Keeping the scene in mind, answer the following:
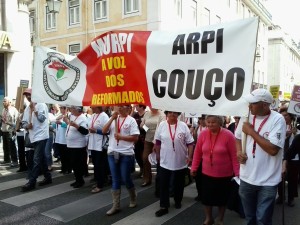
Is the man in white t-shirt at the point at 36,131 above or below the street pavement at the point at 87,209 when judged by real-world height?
above

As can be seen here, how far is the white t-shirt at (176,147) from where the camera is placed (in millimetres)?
5242

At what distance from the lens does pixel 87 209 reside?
18.3 feet

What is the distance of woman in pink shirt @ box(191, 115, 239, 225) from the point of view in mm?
4383

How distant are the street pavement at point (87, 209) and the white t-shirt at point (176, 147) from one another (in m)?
0.79

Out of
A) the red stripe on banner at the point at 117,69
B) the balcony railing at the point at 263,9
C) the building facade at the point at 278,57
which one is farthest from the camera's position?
the building facade at the point at 278,57

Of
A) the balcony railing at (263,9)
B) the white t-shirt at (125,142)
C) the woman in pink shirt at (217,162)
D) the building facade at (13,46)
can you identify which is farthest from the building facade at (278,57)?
the woman in pink shirt at (217,162)

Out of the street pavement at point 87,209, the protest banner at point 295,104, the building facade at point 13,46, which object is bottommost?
the street pavement at point 87,209

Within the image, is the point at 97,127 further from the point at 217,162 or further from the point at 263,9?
Answer: the point at 263,9

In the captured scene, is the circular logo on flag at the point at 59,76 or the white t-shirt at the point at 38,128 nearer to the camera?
the circular logo on flag at the point at 59,76

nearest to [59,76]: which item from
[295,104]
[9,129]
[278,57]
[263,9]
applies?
[295,104]

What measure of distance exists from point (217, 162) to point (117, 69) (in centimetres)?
174

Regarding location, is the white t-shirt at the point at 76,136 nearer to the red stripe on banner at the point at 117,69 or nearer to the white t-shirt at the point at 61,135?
the white t-shirt at the point at 61,135

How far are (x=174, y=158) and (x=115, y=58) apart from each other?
6.09 ft

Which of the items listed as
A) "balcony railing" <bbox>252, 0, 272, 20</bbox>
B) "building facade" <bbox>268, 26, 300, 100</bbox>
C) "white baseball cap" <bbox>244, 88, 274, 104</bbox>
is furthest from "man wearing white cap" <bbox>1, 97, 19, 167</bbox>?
"building facade" <bbox>268, 26, 300, 100</bbox>
